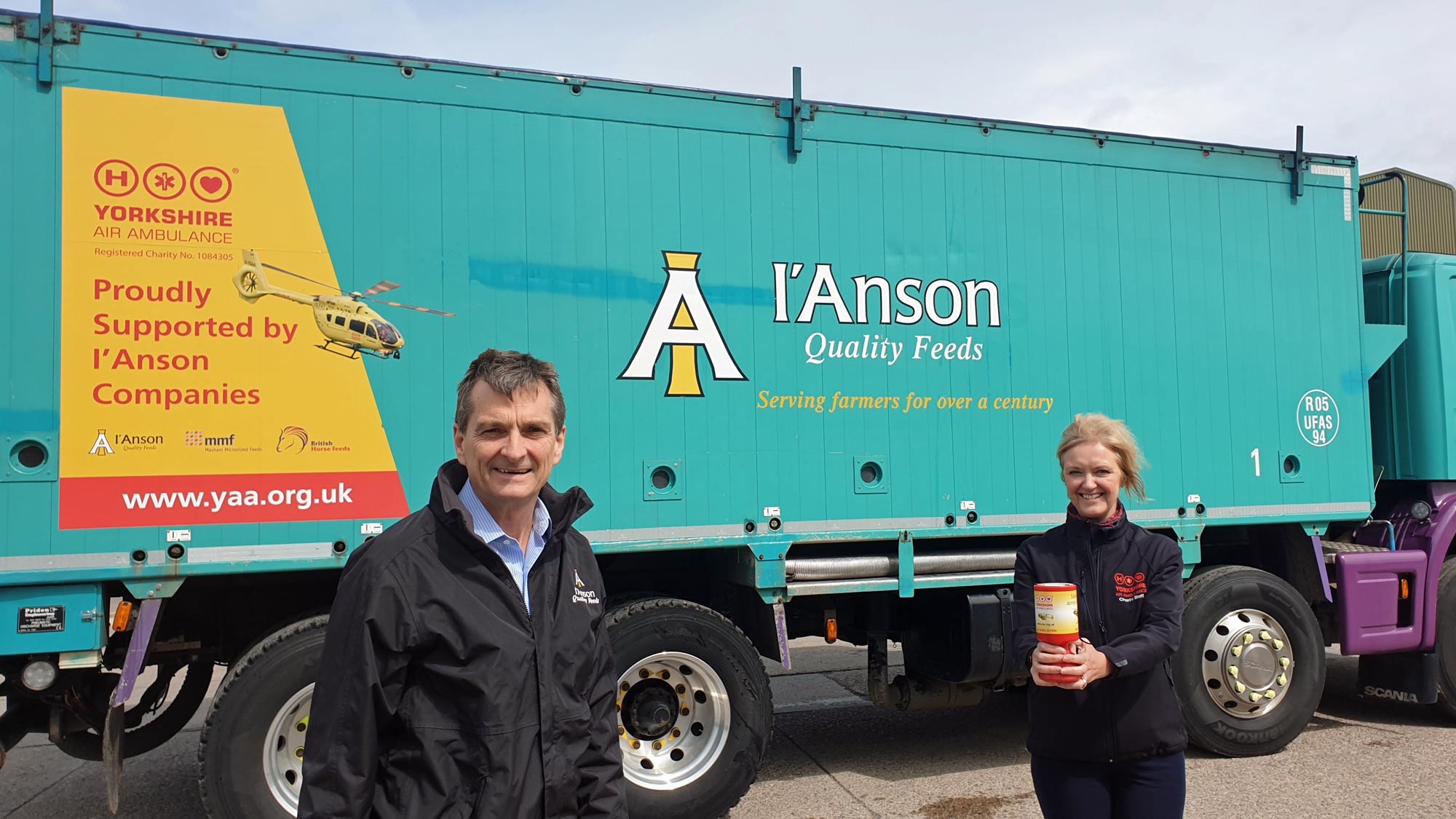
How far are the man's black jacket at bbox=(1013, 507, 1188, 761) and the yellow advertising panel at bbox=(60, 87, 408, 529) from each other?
3.03 meters

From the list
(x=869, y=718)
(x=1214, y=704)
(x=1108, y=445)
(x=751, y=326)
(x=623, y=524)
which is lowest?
(x=869, y=718)

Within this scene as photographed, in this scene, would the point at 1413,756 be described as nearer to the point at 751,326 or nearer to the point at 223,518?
the point at 751,326

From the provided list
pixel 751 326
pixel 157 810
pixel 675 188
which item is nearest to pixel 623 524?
pixel 751 326

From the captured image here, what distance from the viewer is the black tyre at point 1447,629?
6.57 meters

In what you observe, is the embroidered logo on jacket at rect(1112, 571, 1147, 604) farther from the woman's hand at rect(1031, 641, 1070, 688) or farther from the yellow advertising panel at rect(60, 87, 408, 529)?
the yellow advertising panel at rect(60, 87, 408, 529)

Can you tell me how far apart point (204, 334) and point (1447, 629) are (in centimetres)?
771

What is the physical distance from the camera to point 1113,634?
295 cm

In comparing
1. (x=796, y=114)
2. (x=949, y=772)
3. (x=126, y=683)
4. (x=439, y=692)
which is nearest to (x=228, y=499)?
(x=126, y=683)

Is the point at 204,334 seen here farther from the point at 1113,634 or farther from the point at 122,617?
the point at 1113,634

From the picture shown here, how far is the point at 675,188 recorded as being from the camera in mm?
5195

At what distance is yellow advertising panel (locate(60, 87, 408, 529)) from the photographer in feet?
14.0

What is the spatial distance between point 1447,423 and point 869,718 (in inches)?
176

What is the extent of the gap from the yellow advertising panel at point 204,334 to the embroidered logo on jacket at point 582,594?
262 centimetres

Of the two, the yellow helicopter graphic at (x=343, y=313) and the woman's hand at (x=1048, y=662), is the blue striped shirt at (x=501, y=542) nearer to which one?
the woman's hand at (x=1048, y=662)
